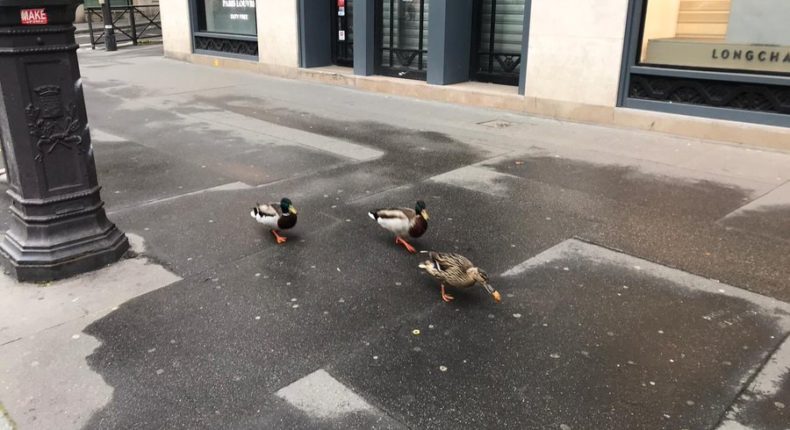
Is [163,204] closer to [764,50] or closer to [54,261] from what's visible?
[54,261]

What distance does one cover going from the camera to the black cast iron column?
14.6ft

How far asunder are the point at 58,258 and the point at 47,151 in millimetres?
814

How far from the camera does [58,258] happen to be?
4.82 meters

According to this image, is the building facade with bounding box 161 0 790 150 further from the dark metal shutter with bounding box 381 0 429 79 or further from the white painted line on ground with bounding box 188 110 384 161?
the white painted line on ground with bounding box 188 110 384 161

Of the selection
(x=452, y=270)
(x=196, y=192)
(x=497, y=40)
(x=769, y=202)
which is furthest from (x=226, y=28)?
(x=452, y=270)

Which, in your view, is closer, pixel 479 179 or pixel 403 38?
pixel 479 179

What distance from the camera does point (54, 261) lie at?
4809 mm

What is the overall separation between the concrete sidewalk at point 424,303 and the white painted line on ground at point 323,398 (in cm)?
1

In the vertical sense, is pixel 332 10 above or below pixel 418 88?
above

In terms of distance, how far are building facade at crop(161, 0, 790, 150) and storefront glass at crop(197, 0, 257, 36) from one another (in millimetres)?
1532

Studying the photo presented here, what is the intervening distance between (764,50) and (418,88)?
6117mm

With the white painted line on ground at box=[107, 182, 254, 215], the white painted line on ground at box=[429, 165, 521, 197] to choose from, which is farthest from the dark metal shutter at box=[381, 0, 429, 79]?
the white painted line on ground at box=[107, 182, 254, 215]

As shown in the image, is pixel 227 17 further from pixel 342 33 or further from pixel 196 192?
pixel 196 192

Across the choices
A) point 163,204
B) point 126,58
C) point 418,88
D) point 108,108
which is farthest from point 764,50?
point 126,58
